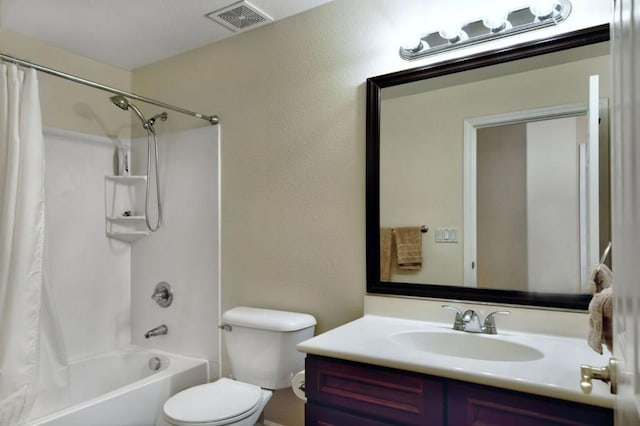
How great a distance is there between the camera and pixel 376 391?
139cm

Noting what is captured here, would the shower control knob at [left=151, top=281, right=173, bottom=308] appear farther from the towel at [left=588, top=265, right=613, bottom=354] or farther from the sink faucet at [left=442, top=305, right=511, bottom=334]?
the towel at [left=588, top=265, right=613, bottom=354]

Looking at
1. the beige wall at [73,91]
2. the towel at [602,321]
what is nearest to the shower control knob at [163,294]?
the beige wall at [73,91]

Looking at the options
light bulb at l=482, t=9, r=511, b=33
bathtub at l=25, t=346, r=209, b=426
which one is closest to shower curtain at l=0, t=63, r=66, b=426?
bathtub at l=25, t=346, r=209, b=426

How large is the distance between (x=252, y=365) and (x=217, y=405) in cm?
28

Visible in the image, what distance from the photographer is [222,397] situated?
75.7 inches

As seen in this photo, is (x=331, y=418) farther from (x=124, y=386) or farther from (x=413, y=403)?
(x=124, y=386)

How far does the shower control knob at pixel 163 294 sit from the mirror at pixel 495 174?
4.63 ft

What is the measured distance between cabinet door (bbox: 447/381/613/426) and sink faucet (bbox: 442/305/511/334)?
0.46 m

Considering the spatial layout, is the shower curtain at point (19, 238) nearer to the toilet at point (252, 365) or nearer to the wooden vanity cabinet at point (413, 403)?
the toilet at point (252, 365)

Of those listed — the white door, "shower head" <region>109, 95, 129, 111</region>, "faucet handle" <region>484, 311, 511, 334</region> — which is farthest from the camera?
"shower head" <region>109, 95, 129, 111</region>

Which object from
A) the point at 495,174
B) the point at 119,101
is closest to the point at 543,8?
the point at 495,174

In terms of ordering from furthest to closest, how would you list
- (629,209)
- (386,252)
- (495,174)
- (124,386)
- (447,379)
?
(124,386) → (386,252) → (495,174) → (447,379) → (629,209)

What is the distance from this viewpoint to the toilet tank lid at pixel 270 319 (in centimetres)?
201

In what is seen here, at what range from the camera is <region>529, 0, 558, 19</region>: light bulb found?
159cm
